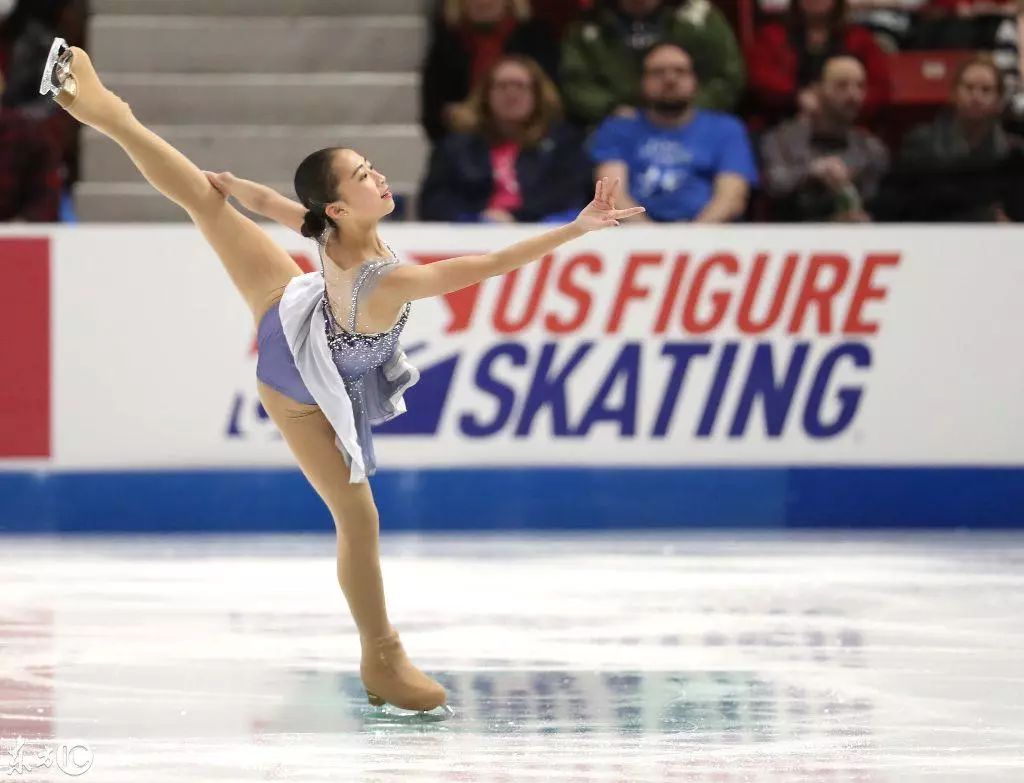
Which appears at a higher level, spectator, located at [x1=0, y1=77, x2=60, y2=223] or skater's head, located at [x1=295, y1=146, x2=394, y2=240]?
skater's head, located at [x1=295, y1=146, x2=394, y2=240]

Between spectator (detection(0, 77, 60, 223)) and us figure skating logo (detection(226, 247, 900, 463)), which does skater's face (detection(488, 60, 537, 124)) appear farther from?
spectator (detection(0, 77, 60, 223))

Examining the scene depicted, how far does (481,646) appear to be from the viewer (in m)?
4.30

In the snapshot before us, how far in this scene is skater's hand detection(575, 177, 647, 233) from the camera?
3.32 m

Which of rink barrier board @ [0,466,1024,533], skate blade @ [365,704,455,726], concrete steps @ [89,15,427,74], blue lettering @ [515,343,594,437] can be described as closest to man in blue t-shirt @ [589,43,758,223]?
blue lettering @ [515,343,594,437]

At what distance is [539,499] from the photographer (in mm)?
6766

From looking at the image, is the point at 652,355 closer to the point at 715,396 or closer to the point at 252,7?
the point at 715,396

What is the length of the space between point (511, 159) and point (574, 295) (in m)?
0.88

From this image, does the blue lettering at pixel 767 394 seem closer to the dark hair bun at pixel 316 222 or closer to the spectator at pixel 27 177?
the spectator at pixel 27 177

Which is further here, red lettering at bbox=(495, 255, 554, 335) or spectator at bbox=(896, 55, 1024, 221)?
spectator at bbox=(896, 55, 1024, 221)

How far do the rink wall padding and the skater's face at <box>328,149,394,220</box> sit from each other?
10.2ft

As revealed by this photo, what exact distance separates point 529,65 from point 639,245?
42.7 inches

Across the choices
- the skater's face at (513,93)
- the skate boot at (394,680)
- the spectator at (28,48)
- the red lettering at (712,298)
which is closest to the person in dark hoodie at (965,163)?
the red lettering at (712,298)

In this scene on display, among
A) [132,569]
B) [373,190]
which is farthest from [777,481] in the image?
[373,190]

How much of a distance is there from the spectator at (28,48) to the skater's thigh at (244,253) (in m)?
4.51
